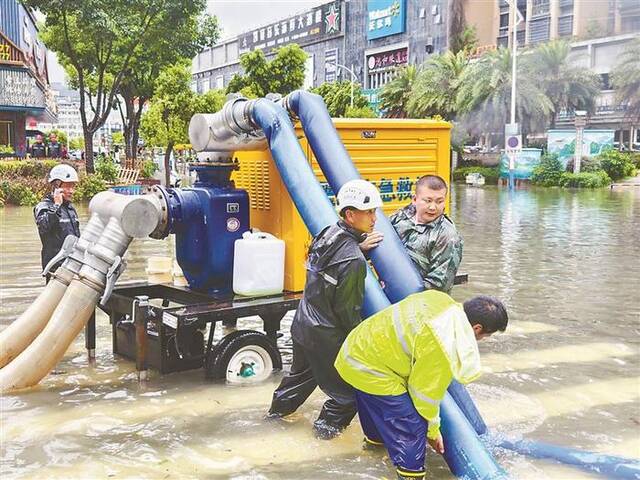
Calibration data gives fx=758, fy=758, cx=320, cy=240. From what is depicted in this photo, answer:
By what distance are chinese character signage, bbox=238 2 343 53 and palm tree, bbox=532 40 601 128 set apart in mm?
36340

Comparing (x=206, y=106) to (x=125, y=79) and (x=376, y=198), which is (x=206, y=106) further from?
(x=376, y=198)

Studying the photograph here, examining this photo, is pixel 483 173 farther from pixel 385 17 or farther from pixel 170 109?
pixel 385 17

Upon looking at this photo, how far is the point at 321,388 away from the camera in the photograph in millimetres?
5137

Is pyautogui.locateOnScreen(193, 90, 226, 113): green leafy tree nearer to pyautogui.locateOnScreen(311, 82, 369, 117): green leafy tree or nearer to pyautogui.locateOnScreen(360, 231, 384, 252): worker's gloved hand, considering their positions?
pyautogui.locateOnScreen(311, 82, 369, 117): green leafy tree

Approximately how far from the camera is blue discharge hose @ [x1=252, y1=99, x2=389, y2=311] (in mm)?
5918

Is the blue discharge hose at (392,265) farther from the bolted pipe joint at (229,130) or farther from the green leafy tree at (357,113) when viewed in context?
the green leafy tree at (357,113)

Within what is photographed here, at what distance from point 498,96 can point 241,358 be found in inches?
1707

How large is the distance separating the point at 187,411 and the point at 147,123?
3404cm

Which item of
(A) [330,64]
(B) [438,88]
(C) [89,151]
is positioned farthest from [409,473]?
(A) [330,64]

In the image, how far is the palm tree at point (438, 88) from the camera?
51.2 metres

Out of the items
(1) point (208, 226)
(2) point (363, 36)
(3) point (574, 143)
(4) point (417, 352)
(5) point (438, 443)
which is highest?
(2) point (363, 36)

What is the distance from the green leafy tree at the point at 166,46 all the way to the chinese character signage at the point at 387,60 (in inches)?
1498

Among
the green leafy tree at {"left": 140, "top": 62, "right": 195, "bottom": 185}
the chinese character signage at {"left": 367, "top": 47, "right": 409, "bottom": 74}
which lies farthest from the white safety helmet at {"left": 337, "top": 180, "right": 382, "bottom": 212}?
the chinese character signage at {"left": 367, "top": 47, "right": 409, "bottom": 74}

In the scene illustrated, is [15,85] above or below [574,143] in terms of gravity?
above
